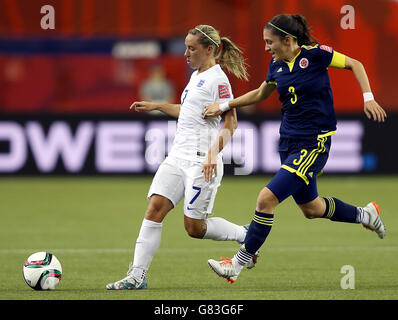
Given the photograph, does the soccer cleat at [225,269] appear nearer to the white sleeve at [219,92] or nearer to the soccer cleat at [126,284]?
the soccer cleat at [126,284]

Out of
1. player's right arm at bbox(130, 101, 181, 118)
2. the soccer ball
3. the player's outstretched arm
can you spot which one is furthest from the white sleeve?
the soccer ball

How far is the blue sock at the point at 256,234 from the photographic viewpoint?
7.68m

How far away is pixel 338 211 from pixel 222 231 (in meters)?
1.04

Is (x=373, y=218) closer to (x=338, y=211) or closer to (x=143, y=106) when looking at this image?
(x=338, y=211)

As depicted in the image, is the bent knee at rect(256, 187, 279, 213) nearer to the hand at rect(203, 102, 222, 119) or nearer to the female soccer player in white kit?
the female soccer player in white kit

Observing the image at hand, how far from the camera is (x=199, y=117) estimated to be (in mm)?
8055

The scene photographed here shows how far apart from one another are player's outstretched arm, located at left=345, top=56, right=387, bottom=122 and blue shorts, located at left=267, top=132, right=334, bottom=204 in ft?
1.67

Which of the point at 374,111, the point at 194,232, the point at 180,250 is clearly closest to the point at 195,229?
the point at 194,232

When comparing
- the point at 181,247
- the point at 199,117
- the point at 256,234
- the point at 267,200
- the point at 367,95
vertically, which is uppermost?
the point at 367,95

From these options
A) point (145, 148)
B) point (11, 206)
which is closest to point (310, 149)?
point (11, 206)

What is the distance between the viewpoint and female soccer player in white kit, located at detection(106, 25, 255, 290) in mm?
7836

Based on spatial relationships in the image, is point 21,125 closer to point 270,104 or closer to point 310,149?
point 270,104

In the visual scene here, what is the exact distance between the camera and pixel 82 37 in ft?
75.4
